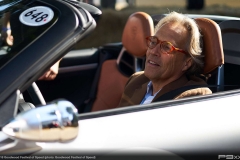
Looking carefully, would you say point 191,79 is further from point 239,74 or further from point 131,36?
point 131,36

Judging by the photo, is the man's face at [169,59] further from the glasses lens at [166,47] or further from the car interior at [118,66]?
the car interior at [118,66]

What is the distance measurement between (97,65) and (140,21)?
1072 millimetres

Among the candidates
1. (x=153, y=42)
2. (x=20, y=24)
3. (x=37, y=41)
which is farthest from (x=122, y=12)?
(x=37, y=41)

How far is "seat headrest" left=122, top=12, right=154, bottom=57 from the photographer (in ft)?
12.1

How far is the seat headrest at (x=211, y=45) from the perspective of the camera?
2.97 meters

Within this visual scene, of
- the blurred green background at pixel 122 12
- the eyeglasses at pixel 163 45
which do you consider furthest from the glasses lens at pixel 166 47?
the blurred green background at pixel 122 12

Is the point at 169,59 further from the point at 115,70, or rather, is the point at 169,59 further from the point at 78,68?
the point at 78,68

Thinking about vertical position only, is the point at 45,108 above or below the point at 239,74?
above

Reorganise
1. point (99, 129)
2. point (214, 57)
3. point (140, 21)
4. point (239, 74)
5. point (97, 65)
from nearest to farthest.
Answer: point (99, 129), point (214, 57), point (239, 74), point (140, 21), point (97, 65)

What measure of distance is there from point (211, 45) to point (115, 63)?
1.60 metres

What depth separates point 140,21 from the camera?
3.69m

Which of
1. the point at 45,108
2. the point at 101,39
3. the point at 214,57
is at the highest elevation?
the point at 45,108

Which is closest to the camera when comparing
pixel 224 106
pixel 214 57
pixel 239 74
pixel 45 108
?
pixel 45 108

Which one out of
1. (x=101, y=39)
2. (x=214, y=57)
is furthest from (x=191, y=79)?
(x=101, y=39)
